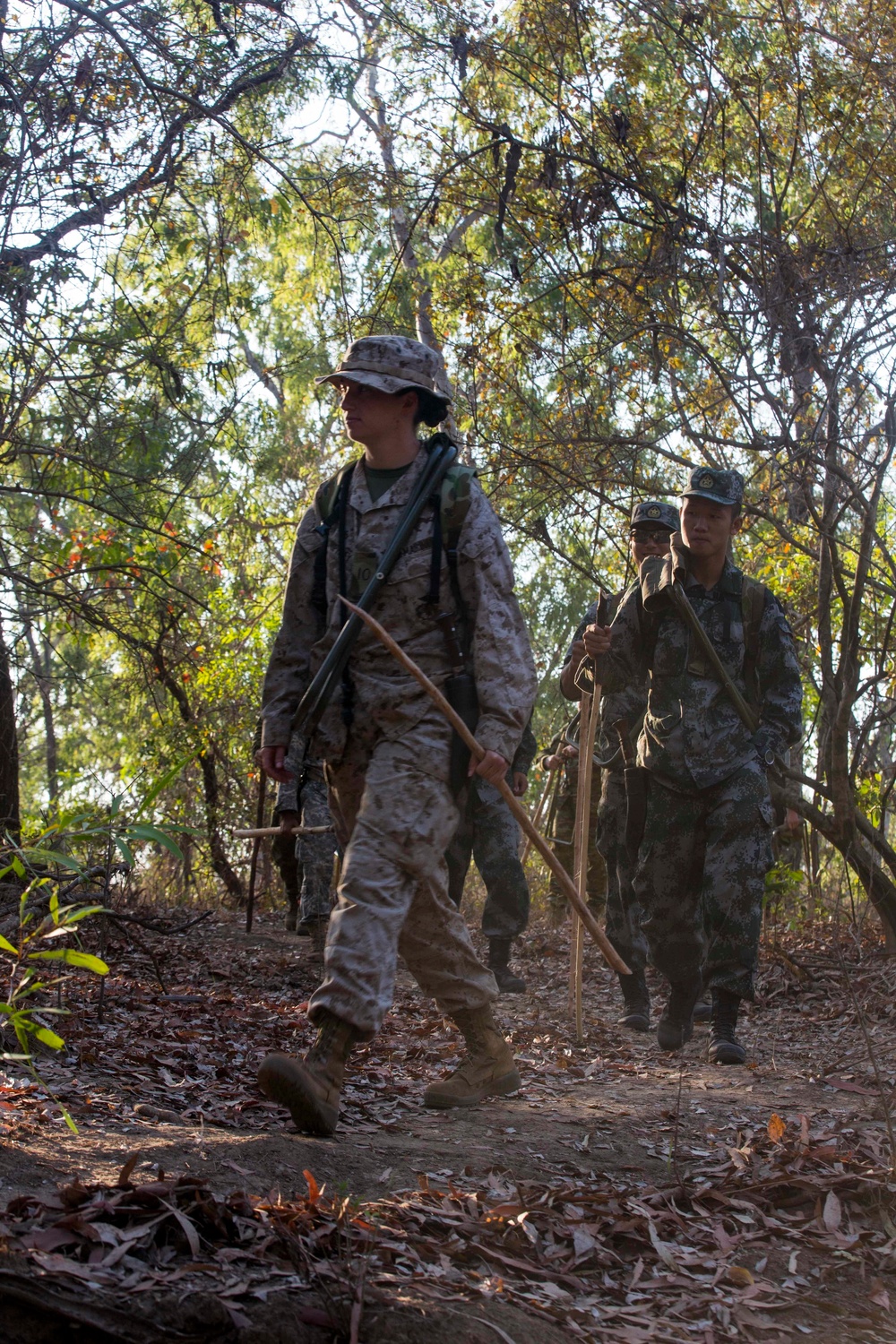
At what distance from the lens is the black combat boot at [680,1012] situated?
592 centimetres

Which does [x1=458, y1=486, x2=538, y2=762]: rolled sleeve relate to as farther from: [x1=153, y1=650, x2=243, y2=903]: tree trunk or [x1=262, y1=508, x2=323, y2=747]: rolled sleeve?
[x1=153, y1=650, x2=243, y2=903]: tree trunk

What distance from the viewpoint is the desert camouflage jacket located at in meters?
4.09

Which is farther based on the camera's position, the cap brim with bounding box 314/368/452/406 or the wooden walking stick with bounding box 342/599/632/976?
the cap brim with bounding box 314/368/452/406

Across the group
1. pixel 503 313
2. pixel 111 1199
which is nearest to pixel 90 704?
pixel 503 313

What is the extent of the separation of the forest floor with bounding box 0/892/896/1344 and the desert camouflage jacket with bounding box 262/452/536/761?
1.20 metres

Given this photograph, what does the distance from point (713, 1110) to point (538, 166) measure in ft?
22.6

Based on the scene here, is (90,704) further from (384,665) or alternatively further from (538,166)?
(384,665)

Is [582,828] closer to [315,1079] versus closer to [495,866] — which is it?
[495,866]

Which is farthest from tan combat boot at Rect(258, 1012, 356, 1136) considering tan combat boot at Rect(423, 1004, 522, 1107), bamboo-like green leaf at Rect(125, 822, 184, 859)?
bamboo-like green leaf at Rect(125, 822, 184, 859)

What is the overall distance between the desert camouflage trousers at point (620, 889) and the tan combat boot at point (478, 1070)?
7.55 feet

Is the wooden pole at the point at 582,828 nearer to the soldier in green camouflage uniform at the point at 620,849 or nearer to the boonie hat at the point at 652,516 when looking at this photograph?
the soldier in green camouflage uniform at the point at 620,849

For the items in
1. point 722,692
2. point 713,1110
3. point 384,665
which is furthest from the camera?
point 722,692

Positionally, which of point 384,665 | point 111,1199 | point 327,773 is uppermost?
point 384,665

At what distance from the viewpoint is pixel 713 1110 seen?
4555 millimetres
